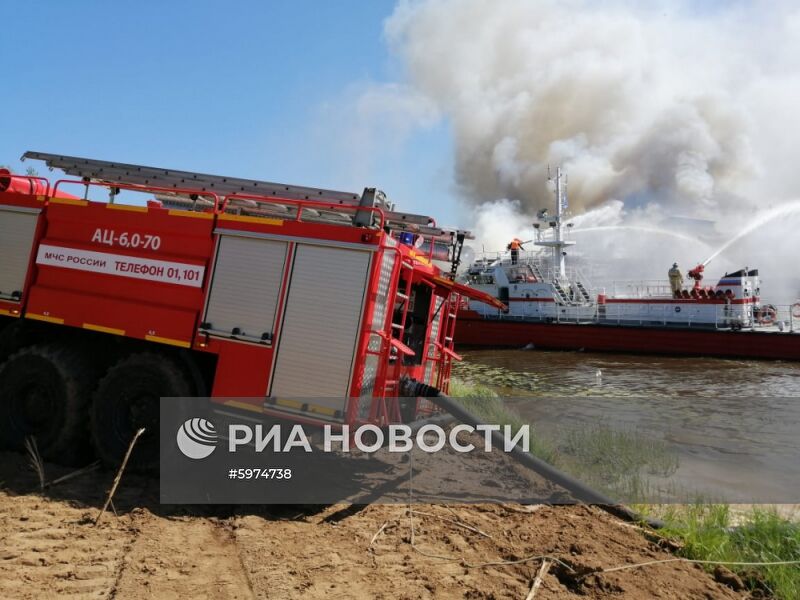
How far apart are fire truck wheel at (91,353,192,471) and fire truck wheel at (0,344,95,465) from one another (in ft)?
1.02

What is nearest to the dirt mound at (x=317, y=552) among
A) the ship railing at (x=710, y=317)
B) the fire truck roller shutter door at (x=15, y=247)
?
the fire truck roller shutter door at (x=15, y=247)

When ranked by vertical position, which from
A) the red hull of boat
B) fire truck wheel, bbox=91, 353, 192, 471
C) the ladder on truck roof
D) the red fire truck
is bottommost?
fire truck wheel, bbox=91, 353, 192, 471

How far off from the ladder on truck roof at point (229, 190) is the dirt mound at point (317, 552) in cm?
311

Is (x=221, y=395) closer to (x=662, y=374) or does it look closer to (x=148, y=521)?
(x=148, y=521)

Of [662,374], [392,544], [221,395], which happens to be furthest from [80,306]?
[662,374]

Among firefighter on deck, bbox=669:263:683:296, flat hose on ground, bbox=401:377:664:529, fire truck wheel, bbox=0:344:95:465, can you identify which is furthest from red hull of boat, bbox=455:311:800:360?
fire truck wheel, bbox=0:344:95:465

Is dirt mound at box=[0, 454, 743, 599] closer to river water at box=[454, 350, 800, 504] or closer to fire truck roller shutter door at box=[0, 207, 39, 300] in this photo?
fire truck roller shutter door at box=[0, 207, 39, 300]

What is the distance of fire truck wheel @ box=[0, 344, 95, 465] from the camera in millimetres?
5559

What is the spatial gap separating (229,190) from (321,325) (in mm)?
2844

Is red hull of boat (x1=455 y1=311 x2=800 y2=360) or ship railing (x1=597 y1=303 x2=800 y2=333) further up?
ship railing (x1=597 y1=303 x2=800 y2=333)

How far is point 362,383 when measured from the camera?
4.97 m

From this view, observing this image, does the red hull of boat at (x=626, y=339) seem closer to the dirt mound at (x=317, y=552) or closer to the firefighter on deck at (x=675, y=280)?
the firefighter on deck at (x=675, y=280)

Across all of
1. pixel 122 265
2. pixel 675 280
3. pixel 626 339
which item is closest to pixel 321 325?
pixel 122 265

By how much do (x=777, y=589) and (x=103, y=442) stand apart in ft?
18.7
